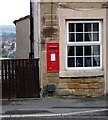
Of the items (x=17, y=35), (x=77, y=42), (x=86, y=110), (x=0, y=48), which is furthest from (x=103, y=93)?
(x=17, y=35)

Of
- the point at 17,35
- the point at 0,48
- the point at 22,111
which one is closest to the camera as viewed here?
the point at 22,111

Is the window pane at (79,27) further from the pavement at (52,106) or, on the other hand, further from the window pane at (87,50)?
the pavement at (52,106)

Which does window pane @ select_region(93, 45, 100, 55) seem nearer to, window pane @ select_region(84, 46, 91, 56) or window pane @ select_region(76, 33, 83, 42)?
window pane @ select_region(84, 46, 91, 56)

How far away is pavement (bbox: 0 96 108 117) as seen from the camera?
39.7 feet

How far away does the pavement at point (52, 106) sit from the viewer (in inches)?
477

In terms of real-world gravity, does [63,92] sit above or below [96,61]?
below

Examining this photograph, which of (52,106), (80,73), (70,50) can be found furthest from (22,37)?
(52,106)

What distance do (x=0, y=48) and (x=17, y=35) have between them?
4471 millimetres

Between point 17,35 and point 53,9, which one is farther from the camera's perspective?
point 17,35

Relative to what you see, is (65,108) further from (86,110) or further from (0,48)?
(0,48)

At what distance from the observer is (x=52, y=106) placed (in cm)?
1314

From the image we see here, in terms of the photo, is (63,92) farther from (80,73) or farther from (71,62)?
(71,62)

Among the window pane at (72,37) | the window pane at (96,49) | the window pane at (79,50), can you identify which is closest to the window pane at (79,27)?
the window pane at (72,37)

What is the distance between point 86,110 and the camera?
12344mm
